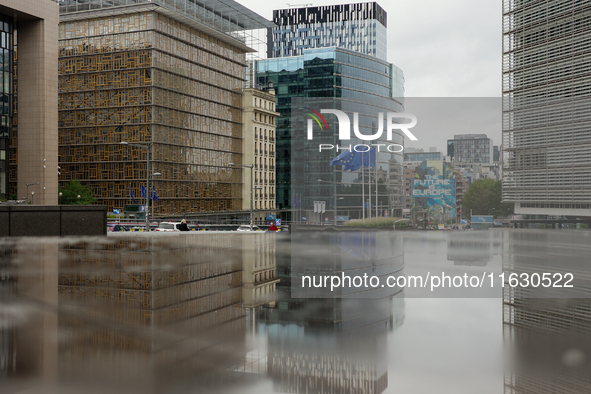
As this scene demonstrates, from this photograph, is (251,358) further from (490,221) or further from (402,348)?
(490,221)

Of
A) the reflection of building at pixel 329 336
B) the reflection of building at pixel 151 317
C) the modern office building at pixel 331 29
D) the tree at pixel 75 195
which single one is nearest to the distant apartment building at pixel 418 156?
the reflection of building at pixel 329 336

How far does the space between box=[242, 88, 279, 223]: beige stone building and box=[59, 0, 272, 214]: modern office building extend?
14.2 metres

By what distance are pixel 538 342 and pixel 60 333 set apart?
7336 millimetres

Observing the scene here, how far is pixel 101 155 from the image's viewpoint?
8381 cm

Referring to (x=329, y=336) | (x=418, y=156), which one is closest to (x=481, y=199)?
(x=418, y=156)

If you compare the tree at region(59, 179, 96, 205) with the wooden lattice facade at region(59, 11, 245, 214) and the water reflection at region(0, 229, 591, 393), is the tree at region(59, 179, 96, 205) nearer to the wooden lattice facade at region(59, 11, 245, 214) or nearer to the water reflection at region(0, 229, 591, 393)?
the wooden lattice facade at region(59, 11, 245, 214)

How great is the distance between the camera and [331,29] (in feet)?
588

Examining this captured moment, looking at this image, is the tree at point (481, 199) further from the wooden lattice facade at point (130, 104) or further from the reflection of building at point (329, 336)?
the wooden lattice facade at point (130, 104)

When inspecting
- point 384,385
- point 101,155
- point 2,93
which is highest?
point 2,93

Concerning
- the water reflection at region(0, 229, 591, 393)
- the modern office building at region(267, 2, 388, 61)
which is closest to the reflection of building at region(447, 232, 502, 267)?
the water reflection at region(0, 229, 591, 393)

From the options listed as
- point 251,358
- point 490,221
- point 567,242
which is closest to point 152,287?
point 251,358

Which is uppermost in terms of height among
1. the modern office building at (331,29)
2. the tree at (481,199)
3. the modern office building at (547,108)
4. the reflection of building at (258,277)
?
the modern office building at (331,29)

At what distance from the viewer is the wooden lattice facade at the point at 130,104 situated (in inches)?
3184

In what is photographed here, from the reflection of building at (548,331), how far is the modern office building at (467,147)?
4.73 metres
